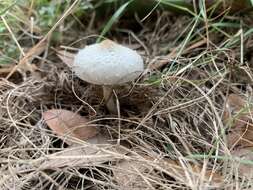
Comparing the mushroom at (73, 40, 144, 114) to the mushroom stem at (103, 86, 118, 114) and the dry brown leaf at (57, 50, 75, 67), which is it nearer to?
the mushroom stem at (103, 86, 118, 114)

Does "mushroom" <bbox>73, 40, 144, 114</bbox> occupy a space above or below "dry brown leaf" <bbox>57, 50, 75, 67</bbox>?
above

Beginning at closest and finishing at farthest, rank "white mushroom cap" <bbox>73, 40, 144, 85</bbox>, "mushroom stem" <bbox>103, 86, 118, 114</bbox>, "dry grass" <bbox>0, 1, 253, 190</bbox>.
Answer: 1. "dry grass" <bbox>0, 1, 253, 190</bbox>
2. "white mushroom cap" <bbox>73, 40, 144, 85</bbox>
3. "mushroom stem" <bbox>103, 86, 118, 114</bbox>

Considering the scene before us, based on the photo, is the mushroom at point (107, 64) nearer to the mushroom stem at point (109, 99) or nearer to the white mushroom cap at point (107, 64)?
the white mushroom cap at point (107, 64)

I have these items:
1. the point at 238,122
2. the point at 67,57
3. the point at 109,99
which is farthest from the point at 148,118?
the point at 67,57

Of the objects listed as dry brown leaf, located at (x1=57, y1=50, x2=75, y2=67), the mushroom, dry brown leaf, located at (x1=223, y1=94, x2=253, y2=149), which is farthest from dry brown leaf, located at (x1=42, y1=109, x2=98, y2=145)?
dry brown leaf, located at (x1=223, y1=94, x2=253, y2=149)

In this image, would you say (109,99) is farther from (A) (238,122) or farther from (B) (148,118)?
(A) (238,122)

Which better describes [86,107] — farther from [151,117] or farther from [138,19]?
[138,19]

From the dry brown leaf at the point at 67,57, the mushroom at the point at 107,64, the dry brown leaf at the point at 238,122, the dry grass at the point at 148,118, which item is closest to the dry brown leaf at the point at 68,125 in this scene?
the dry grass at the point at 148,118
